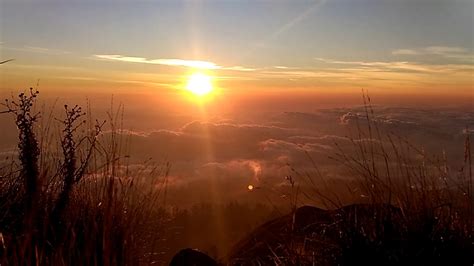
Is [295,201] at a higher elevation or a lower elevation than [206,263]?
higher

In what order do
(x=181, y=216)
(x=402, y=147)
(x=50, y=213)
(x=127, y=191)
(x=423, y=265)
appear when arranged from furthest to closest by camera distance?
1. (x=181, y=216)
2. (x=402, y=147)
3. (x=127, y=191)
4. (x=50, y=213)
5. (x=423, y=265)

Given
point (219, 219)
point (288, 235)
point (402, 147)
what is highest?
point (402, 147)

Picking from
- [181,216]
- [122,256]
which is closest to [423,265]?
[122,256]

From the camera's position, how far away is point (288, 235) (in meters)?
4.80

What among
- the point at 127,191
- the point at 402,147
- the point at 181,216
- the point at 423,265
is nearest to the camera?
the point at 423,265

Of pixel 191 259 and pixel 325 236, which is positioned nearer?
pixel 325 236

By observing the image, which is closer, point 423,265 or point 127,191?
point 423,265

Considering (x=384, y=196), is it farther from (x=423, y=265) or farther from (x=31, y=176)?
(x=31, y=176)

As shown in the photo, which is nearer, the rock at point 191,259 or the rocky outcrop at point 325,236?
the rocky outcrop at point 325,236

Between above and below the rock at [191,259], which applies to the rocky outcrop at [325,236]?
above

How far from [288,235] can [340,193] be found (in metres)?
0.67

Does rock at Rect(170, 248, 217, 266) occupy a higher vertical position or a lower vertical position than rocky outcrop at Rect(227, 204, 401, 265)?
lower

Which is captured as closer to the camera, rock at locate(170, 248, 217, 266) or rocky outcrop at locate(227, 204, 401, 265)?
rocky outcrop at locate(227, 204, 401, 265)

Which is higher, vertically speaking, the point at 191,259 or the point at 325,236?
the point at 325,236
